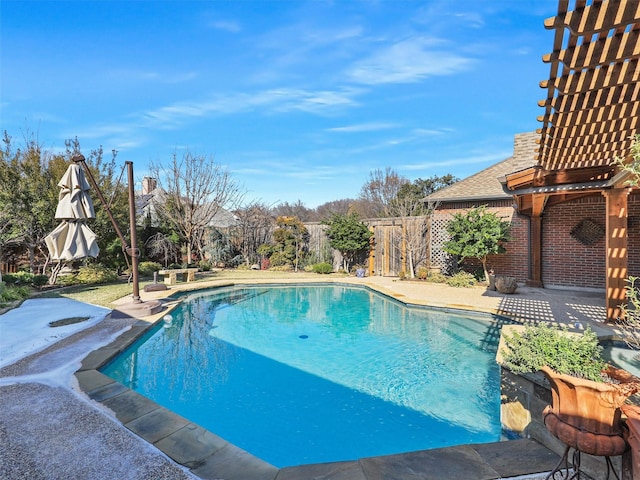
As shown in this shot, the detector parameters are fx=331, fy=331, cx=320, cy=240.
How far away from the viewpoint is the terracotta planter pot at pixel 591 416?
1.80 meters

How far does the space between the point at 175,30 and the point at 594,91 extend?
899 centimetres

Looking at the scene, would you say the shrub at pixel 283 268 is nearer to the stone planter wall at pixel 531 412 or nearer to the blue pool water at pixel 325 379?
the blue pool water at pixel 325 379

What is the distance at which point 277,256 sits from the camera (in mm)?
15609

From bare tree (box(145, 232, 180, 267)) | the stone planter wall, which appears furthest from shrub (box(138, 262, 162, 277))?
the stone planter wall

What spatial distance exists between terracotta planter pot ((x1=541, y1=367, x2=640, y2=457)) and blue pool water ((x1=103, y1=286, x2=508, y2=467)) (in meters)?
1.61

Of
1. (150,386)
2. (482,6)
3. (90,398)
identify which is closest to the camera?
(90,398)

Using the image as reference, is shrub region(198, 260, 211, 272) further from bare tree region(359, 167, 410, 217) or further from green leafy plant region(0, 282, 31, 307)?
bare tree region(359, 167, 410, 217)

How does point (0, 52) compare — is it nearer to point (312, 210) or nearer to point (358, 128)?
point (358, 128)

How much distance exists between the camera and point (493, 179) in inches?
472

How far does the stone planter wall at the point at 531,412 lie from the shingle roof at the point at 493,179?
920cm

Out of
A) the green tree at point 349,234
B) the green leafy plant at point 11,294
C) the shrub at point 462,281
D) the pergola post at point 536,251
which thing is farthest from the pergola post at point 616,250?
the green leafy plant at point 11,294

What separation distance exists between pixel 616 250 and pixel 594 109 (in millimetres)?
3775

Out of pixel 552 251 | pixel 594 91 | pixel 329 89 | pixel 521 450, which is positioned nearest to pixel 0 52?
pixel 329 89

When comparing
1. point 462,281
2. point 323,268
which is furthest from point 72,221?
point 462,281
